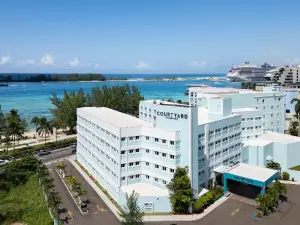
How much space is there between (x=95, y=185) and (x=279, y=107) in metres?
50.0

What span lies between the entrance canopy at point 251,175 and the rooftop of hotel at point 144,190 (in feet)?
32.6

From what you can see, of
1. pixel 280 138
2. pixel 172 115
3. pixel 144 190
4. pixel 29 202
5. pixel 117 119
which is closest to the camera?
pixel 172 115

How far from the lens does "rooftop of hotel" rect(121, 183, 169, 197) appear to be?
126ft

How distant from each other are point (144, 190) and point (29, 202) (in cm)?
1659


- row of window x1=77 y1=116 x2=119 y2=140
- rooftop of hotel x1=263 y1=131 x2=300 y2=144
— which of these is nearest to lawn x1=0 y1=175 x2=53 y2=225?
row of window x1=77 y1=116 x2=119 y2=140

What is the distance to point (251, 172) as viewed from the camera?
140 feet

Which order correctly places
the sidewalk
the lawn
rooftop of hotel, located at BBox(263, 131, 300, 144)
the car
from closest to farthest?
1. the sidewalk
2. the lawn
3. rooftop of hotel, located at BBox(263, 131, 300, 144)
4. the car

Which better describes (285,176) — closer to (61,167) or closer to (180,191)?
(180,191)

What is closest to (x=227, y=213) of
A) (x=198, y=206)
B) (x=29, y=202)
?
(x=198, y=206)

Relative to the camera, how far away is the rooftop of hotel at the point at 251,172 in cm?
4069

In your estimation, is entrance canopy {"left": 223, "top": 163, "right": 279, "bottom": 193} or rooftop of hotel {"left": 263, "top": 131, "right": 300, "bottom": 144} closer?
entrance canopy {"left": 223, "top": 163, "right": 279, "bottom": 193}

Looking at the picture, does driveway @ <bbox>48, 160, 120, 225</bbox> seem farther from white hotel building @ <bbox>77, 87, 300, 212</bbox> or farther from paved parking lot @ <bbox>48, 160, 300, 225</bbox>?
white hotel building @ <bbox>77, 87, 300, 212</bbox>

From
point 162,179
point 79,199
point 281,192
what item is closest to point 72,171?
point 79,199

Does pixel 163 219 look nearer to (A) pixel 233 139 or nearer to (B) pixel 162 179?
(B) pixel 162 179
